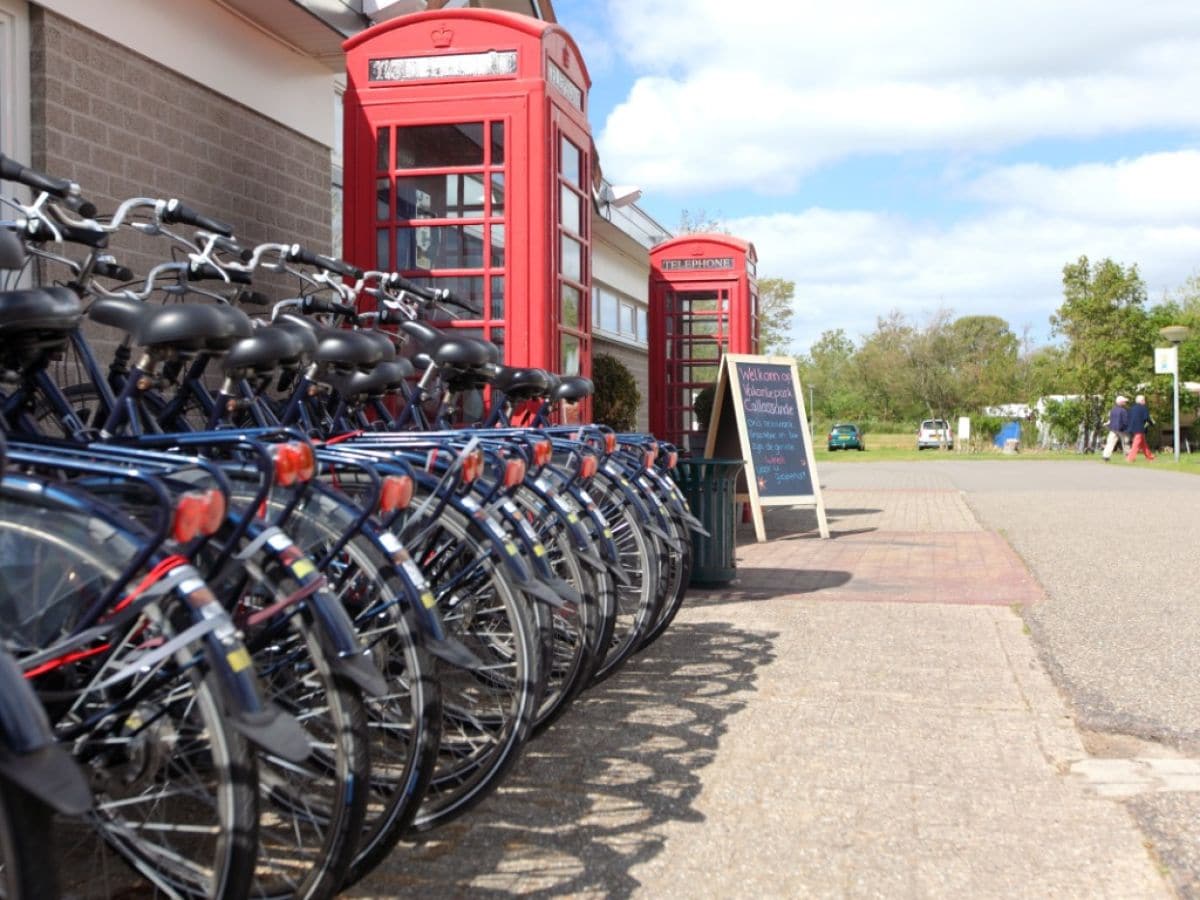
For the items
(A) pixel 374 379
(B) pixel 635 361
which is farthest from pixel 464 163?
(B) pixel 635 361

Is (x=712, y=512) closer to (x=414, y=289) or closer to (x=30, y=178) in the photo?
(x=414, y=289)

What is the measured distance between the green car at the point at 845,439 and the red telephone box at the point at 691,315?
37.2m

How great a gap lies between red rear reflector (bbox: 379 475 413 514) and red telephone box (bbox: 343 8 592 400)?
4.65 metres

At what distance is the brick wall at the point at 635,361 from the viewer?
1648 cm

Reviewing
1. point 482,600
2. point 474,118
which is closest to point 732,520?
point 474,118

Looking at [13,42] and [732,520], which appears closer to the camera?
[13,42]

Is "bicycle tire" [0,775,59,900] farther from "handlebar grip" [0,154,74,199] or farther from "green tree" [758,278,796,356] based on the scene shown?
"green tree" [758,278,796,356]

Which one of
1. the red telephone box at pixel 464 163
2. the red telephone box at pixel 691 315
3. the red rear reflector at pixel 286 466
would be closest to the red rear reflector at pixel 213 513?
the red rear reflector at pixel 286 466

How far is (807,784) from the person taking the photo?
3.87m

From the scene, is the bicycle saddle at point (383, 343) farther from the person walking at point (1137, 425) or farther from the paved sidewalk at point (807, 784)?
the person walking at point (1137, 425)

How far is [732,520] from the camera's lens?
7.90 metres

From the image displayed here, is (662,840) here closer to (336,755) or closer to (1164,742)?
(336,755)

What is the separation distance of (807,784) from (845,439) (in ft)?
159

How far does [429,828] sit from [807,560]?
20.8 ft
